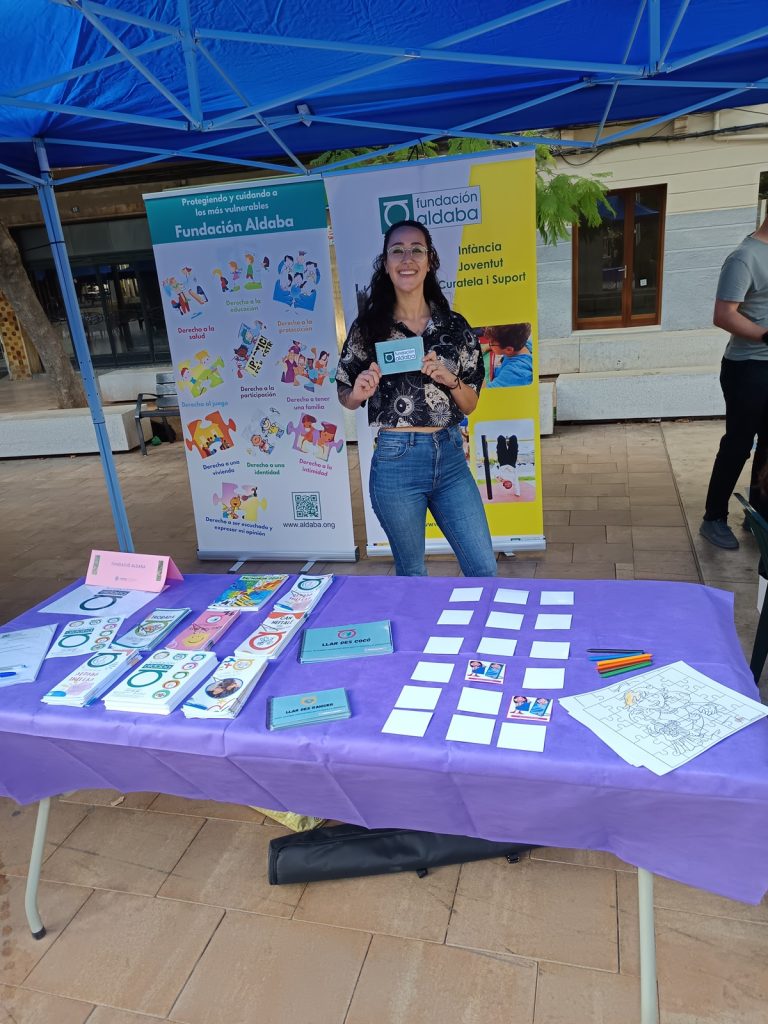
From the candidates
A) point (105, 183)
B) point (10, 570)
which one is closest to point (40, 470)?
point (10, 570)

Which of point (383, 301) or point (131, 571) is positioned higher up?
point (383, 301)

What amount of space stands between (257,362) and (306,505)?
Answer: 0.91m

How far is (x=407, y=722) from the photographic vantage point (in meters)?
1.40

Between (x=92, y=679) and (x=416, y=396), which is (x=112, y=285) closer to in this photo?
(x=416, y=396)

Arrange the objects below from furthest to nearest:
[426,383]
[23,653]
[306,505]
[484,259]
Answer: [306,505]
[484,259]
[426,383]
[23,653]

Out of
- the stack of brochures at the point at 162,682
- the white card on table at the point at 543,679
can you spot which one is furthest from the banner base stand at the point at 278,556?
the white card on table at the point at 543,679

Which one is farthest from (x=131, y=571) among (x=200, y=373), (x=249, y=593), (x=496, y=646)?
(x=200, y=373)

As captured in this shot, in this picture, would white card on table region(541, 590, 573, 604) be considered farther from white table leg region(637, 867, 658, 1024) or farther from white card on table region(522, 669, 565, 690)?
white table leg region(637, 867, 658, 1024)

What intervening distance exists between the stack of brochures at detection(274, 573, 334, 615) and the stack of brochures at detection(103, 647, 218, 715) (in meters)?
0.31

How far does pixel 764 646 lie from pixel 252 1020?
2.07m

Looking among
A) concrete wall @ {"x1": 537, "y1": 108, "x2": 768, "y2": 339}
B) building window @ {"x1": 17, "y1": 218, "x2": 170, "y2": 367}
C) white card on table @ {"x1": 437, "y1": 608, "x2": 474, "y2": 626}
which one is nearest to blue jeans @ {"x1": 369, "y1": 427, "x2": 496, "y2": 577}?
white card on table @ {"x1": 437, "y1": 608, "x2": 474, "y2": 626}

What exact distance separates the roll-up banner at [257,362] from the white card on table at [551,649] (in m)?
2.55

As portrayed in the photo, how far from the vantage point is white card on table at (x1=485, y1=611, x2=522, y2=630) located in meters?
1.75

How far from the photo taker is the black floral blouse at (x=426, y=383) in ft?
7.75
